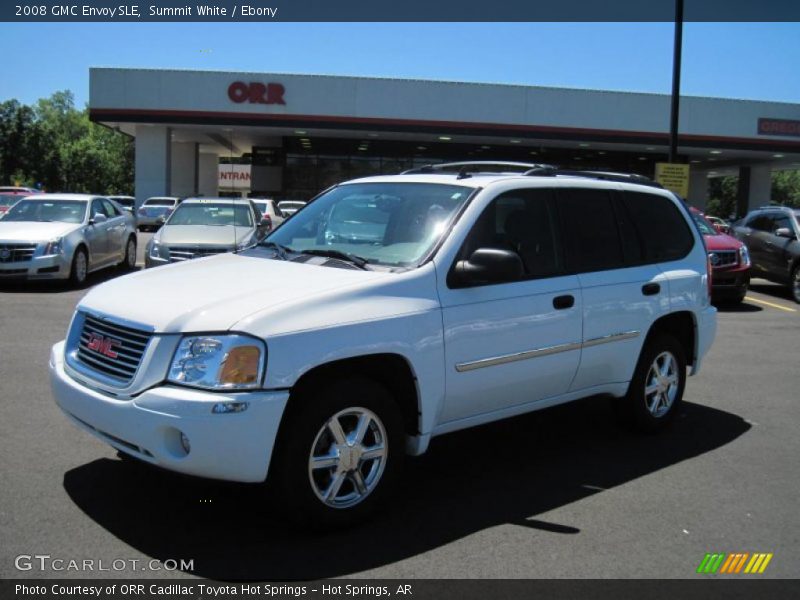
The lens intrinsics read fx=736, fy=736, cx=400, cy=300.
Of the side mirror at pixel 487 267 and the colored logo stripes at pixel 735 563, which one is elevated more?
the side mirror at pixel 487 267

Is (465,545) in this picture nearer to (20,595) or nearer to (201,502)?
(201,502)

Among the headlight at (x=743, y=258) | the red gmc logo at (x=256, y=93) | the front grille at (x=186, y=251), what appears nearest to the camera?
the front grille at (x=186, y=251)

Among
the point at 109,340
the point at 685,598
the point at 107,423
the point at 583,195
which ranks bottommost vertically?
the point at 685,598

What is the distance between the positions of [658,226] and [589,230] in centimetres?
96

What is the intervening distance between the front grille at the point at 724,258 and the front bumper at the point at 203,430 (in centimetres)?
1124

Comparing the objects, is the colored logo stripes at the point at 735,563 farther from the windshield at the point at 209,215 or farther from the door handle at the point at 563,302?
the windshield at the point at 209,215

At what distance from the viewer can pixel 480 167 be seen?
578 cm

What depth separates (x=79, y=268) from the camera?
12.6 m

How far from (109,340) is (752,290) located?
15.7 metres

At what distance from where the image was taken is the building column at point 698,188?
4396 cm

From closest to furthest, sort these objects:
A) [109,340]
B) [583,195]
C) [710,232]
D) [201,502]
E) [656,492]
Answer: [109,340] < [201,502] < [656,492] < [583,195] < [710,232]

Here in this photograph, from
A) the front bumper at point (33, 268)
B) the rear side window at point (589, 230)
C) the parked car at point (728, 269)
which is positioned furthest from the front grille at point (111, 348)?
the parked car at point (728, 269)

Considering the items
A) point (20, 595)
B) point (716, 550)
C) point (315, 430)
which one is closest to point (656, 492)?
point (716, 550)

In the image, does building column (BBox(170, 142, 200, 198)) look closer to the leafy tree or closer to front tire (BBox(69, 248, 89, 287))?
the leafy tree
